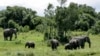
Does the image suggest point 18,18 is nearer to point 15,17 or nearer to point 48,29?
point 15,17

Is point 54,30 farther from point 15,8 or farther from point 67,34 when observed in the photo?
point 15,8

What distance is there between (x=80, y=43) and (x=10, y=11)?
65.3 metres

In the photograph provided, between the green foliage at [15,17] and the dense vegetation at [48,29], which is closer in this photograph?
the dense vegetation at [48,29]

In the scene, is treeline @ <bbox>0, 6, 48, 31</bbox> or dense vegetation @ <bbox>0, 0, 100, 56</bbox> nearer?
dense vegetation @ <bbox>0, 0, 100, 56</bbox>

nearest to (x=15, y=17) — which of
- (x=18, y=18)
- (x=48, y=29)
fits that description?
(x=18, y=18)

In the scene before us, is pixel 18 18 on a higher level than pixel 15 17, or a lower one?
lower

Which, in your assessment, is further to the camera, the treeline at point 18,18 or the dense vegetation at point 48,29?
the treeline at point 18,18

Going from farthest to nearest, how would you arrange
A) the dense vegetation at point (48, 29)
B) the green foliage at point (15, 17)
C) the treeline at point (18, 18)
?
the green foliage at point (15, 17)
the treeline at point (18, 18)
the dense vegetation at point (48, 29)

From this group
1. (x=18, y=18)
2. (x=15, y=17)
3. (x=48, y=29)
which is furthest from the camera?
(x=18, y=18)

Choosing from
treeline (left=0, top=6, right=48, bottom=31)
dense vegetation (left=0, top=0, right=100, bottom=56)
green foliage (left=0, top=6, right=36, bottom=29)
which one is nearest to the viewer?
dense vegetation (left=0, top=0, right=100, bottom=56)

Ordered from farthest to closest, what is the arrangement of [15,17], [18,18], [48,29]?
[18,18], [15,17], [48,29]

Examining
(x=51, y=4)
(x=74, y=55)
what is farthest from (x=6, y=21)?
(x=74, y=55)

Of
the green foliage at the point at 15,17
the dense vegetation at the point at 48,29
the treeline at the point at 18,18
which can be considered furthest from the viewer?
the green foliage at the point at 15,17

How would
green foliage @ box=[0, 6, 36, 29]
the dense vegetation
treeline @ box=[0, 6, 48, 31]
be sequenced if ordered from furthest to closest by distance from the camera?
green foliage @ box=[0, 6, 36, 29] → treeline @ box=[0, 6, 48, 31] → the dense vegetation
